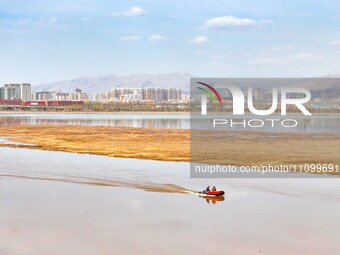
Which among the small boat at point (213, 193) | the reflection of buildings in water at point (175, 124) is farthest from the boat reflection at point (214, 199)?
the reflection of buildings in water at point (175, 124)

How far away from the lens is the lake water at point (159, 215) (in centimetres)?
1752

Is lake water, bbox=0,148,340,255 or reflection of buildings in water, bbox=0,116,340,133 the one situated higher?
reflection of buildings in water, bbox=0,116,340,133

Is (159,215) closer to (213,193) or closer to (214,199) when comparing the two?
(214,199)

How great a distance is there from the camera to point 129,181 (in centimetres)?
3041

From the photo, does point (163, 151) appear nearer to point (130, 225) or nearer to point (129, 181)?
point (129, 181)

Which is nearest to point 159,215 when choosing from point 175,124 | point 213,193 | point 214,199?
point 214,199

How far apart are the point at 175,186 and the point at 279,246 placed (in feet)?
38.0

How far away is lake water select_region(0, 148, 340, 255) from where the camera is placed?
17516mm

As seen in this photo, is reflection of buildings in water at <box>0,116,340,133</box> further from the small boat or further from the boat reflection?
the boat reflection

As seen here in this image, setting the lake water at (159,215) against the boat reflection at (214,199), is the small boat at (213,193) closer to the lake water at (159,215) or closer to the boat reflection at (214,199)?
the boat reflection at (214,199)

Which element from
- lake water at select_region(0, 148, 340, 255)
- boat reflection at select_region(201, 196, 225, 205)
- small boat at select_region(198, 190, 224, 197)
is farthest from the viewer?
small boat at select_region(198, 190, 224, 197)

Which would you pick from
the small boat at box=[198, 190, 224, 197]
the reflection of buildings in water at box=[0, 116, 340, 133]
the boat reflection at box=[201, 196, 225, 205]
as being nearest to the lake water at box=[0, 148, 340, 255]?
the boat reflection at box=[201, 196, 225, 205]

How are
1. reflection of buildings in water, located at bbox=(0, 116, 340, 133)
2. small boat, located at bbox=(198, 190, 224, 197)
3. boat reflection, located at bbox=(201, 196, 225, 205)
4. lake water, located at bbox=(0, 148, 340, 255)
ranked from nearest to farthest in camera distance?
lake water, located at bbox=(0, 148, 340, 255)
boat reflection, located at bbox=(201, 196, 225, 205)
small boat, located at bbox=(198, 190, 224, 197)
reflection of buildings in water, located at bbox=(0, 116, 340, 133)

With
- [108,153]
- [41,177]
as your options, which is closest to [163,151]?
[108,153]
